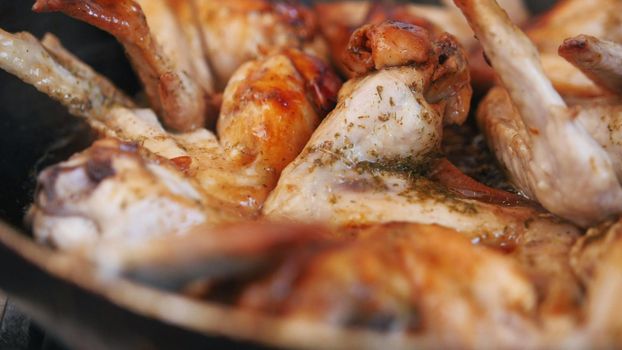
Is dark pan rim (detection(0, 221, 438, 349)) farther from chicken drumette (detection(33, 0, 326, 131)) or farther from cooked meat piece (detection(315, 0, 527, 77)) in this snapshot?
cooked meat piece (detection(315, 0, 527, 77))

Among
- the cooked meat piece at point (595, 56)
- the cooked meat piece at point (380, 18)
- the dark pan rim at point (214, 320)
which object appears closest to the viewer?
the dark pan rim at point (214, 320)

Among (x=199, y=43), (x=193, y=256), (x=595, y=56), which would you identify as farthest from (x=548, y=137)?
(x=199, y=43)

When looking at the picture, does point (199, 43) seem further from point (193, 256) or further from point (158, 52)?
point (193, 256)

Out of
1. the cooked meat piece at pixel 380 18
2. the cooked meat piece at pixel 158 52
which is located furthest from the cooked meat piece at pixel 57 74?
the cooked meat piece at pixel 380 18

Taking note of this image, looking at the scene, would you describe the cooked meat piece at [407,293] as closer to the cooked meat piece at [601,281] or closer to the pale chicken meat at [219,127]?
the cooked meat piece at [601,281]

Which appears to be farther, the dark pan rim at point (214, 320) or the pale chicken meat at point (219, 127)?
the pale chicken meat at point (219, 127)
